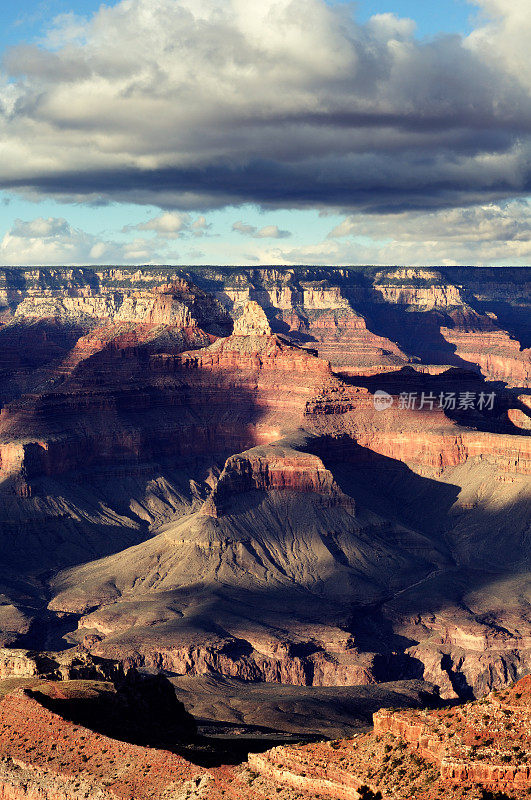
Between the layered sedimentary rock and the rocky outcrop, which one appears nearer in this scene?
the rocky outcrop

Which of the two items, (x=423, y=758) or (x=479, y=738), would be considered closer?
(x=479, y=738)

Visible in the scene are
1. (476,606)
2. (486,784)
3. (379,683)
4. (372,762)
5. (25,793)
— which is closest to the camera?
(486,784)

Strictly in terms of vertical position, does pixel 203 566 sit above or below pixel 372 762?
below

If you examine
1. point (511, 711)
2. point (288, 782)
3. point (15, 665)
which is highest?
point (511, 711)

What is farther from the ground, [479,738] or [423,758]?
[479,738]

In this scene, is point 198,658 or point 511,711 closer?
point 511,711

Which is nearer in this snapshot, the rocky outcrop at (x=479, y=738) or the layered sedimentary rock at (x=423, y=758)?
the rocky outcrop at (x=479, y=738)

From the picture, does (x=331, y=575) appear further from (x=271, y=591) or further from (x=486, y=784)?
(x=486, y=784)

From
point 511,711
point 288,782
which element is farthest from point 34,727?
point 511,711

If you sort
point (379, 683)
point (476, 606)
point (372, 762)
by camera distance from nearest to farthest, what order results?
point (372, 762), point (379, 683), point (476, 606)
